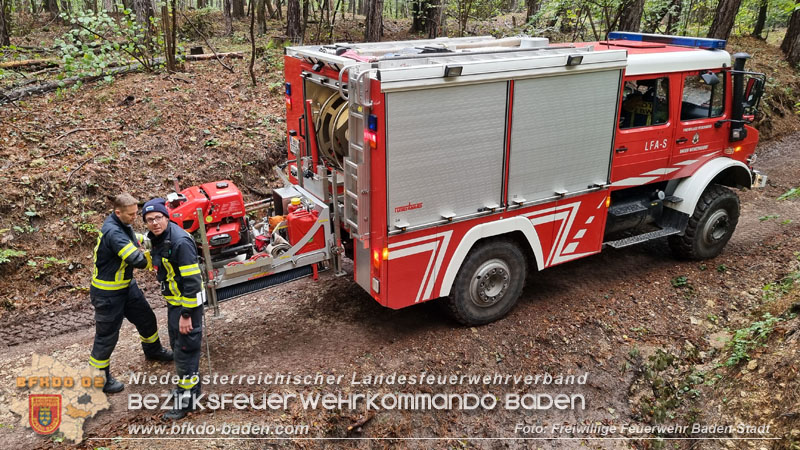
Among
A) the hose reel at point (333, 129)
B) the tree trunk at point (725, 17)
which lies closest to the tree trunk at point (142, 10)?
the hose reel at point (333, 129)

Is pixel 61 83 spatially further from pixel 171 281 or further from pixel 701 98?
pixel 701 98

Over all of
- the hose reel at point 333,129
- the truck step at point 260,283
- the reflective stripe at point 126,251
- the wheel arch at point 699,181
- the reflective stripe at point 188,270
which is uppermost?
the hose reel at point 333,129

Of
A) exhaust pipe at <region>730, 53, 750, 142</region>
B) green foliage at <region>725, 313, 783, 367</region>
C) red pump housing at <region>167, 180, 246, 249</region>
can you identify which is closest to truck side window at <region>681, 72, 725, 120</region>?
exhaust pipe at <region>730, 53, 750, 142</region>

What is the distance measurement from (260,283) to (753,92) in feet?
20.1

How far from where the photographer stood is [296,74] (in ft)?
19.5

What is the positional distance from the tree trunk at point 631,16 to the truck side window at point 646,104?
672 cm

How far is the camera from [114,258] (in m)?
4.54

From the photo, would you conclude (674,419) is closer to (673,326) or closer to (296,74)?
(673,326)

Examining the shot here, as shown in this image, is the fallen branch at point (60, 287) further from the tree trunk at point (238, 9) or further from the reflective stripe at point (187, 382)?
the tree trunk at point (238, 9)

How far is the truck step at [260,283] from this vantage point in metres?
5.09

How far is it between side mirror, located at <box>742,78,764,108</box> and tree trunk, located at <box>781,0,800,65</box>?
10.7 m

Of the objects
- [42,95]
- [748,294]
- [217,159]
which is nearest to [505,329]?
[748,294]

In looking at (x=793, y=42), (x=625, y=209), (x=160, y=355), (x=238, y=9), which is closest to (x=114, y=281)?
(x=160, y=355)

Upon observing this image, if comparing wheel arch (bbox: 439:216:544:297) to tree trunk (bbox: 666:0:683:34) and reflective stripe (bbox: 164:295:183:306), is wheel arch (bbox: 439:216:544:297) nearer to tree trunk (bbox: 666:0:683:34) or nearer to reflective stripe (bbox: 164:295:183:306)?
reflective stripe (bbox: 164:295:183:306)
